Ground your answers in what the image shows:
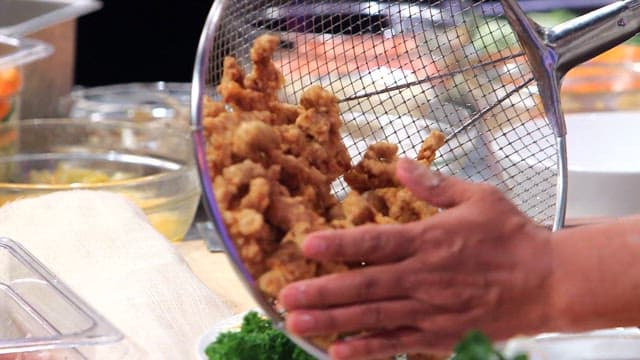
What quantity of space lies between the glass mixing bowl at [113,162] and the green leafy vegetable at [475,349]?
1.03 m

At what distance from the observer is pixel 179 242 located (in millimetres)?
1711

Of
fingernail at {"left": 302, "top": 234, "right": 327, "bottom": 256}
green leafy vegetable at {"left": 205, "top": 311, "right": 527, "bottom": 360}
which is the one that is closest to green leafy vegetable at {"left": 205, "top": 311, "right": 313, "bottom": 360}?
green leafy vegetable at {"left": 205, "top": 311, "right": 527, "bottom": 360}

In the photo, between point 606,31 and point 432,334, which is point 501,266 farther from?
point 606,31

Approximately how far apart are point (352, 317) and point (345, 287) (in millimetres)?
27

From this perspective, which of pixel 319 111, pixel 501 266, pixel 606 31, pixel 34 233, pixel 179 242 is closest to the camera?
pixel 501 266

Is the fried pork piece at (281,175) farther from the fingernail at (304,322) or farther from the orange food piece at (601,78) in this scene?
the orange food piece at (601,78)

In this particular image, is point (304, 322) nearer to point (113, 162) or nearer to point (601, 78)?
point (113, 162)

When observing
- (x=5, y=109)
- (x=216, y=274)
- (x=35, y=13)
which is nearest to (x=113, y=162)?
(x=5, y=109)

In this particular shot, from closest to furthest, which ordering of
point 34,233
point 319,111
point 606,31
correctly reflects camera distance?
point 319,111, point 606,31, point 34,233

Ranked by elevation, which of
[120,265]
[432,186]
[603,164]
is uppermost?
[603,164]

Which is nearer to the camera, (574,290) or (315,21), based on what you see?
(574,290)

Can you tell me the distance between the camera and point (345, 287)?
78 cm

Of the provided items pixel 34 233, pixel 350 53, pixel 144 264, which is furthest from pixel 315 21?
pixel 34 233

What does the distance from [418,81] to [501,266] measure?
529 millimetres
